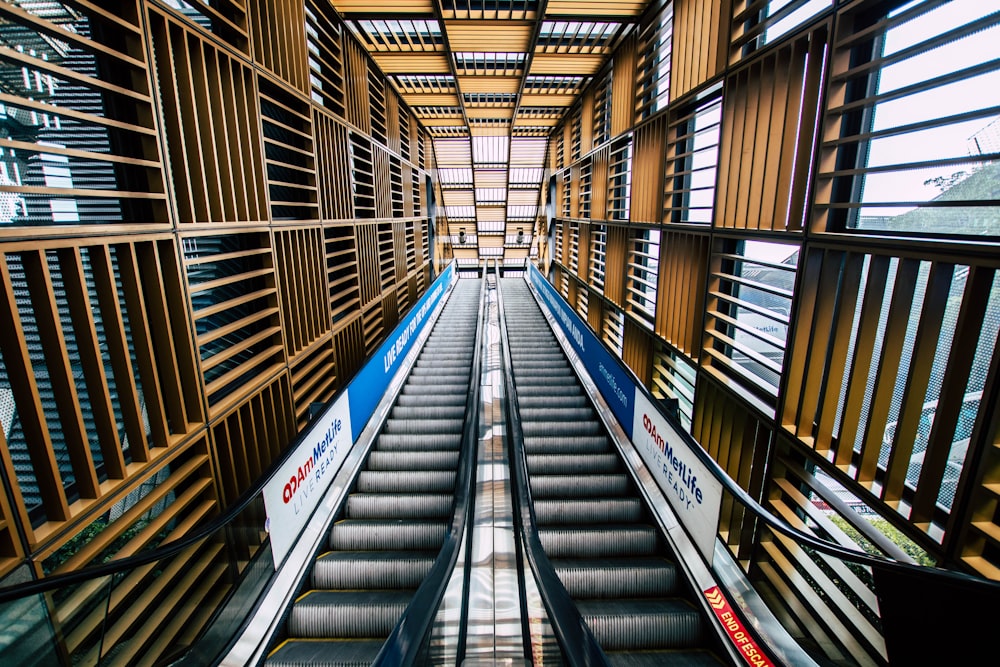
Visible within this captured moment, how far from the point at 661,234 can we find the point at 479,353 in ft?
10.8

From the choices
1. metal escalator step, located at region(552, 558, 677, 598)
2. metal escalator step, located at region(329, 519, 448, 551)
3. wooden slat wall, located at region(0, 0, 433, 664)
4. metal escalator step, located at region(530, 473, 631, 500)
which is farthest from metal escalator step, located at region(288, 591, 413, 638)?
metal escalator step, located at region(530, 473, 631, 500)

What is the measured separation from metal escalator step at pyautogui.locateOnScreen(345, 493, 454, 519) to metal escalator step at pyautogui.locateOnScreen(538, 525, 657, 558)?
103 cm

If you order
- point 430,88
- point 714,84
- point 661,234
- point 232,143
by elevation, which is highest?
point 430,88

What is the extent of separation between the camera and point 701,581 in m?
3.19

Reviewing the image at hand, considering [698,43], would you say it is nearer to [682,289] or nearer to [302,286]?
[682,289]

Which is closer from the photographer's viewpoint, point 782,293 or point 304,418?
point 782,293

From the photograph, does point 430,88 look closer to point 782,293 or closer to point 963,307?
point 782,293

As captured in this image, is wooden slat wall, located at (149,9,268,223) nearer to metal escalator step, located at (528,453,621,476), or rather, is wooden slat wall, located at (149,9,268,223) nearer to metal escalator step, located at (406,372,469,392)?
metal escalator step, located at (406,372,469,392)

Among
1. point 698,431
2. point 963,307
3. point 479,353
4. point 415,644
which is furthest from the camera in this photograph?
point 479,353

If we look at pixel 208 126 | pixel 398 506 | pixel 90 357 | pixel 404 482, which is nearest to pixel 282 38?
pixel 208 126

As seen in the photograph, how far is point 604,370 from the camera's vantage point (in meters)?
Answer: 5.59

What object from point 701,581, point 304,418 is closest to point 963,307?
point 701,581

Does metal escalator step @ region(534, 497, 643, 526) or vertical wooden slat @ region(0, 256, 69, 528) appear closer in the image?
vertical wooden slat @ region(0, 256, 69, 528)

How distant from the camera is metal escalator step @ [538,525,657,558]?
3734 mm
